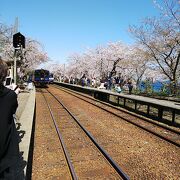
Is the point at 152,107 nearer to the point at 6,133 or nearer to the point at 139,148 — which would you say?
Result: the point at 139,148

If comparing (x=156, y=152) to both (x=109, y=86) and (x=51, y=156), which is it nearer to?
(x=51, y=156)

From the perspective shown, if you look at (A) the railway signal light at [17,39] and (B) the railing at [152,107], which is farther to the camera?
(A) the railway signal light at [17,39]

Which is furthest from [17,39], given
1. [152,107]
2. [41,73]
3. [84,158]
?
[41,73]

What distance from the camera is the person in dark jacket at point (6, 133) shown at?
211cm

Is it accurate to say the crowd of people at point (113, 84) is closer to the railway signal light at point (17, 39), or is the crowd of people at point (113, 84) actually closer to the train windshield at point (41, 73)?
the train windshield at point (41, 73)

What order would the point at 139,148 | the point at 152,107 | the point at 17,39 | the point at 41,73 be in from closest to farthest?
the point at 139,148, the point at 17,39, the point at 152,107, the point at 41,73

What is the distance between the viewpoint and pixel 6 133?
2154 millimetres

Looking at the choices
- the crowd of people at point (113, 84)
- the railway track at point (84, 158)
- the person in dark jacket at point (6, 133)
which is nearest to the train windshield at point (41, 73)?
the crowd of people at point (113, 84)

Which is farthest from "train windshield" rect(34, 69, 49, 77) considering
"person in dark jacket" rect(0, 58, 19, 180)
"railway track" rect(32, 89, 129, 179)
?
"person in dark jacket" rect(0, 58, 19, 180)

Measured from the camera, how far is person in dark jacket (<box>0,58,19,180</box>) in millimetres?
2107

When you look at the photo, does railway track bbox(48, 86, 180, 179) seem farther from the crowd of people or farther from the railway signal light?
the crowd of people

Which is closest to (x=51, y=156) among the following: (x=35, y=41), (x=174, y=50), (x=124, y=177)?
(x=124, y=177)

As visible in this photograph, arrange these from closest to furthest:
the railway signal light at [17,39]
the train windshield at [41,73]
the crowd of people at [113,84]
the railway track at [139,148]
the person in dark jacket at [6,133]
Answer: the person in dark jacket at [6,133] → the railway track at [139,148] → the railway signal light at [17,39] → the crowd of people at [113,84] → the train windshield at [41,73]

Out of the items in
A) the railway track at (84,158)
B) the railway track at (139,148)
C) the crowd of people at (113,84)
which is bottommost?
the railway track at (84,158)
